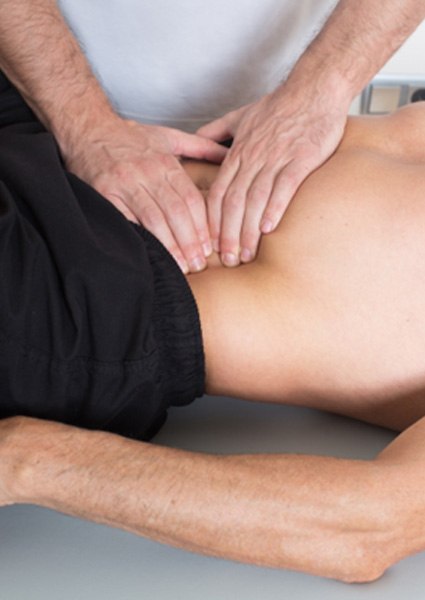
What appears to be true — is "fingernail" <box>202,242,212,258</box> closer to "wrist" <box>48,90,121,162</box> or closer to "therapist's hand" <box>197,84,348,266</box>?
"therapist's hand" <box>197,84,348,266</box>

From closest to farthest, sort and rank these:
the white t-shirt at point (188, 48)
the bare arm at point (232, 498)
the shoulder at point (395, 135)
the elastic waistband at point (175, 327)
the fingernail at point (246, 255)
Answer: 1. the bare arm at point (232, 498)
2. the elastic waistband at point (175, 327)
3. the fingernail at point (246, 255)
4. the shoulder at point (395, 135)
5. the white t-shirt at point (188, 48)

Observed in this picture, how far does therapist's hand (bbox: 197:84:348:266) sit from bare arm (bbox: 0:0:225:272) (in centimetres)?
4

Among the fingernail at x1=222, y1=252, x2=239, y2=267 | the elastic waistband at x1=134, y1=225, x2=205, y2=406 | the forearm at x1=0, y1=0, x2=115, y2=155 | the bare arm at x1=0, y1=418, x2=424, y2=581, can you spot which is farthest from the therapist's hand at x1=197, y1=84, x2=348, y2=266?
the bare arm at x1=0, y1=418, x2=424, y2=581

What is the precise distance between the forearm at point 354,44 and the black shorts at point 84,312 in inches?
19.5

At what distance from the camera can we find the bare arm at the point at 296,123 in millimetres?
1208

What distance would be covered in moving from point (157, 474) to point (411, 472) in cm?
29

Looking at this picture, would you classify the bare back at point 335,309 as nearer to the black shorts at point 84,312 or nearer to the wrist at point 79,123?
the black shorts at point 84,312

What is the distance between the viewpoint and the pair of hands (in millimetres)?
1198

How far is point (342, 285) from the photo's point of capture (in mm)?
1118

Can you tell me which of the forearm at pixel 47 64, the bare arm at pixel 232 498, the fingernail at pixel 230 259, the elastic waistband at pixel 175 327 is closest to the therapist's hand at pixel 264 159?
the fingernail at pixel 230 259

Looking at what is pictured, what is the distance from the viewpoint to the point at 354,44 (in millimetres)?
1471

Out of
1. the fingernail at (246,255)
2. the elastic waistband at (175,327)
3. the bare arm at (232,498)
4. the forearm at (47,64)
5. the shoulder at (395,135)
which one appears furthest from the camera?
the forearm at (47,64)

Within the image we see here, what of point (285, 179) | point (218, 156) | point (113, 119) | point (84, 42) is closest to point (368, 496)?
point (285, 179)

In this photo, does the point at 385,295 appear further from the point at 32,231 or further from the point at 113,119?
the point at 113,119
